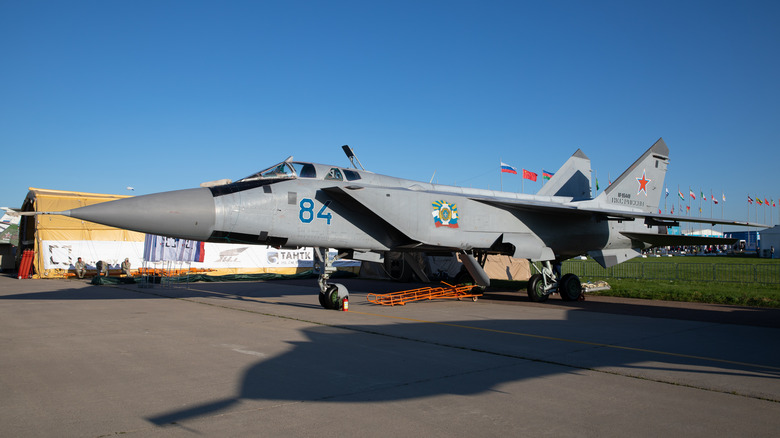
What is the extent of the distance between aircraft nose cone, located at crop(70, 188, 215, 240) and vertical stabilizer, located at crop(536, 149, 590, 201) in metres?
12.3

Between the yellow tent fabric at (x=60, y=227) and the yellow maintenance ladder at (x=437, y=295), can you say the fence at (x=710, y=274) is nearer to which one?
the yellow maintenance ladder at (x=437, y=295)

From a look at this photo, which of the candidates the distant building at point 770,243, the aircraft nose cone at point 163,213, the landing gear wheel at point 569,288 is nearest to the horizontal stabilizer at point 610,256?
the landing gear wheel at point 569,288

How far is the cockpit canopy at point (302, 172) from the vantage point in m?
10.4

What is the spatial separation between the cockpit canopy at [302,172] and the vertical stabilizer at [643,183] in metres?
9.18

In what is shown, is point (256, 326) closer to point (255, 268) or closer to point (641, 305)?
point (641, 305)

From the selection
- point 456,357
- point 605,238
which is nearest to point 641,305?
point 605,238

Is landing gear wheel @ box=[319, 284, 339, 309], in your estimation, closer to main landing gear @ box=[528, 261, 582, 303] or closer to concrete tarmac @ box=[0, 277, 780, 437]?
concrete tarmac @ box=[0, 277, 780, 437]

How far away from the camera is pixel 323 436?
3537 mm

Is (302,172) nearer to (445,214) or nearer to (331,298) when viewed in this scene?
(331,298)

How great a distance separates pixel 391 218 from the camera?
1125 cm

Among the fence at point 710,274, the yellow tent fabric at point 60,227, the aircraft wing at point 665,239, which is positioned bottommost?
the fence at point 710,274

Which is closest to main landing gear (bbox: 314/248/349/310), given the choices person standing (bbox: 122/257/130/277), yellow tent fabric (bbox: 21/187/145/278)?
person standing (bbox: 122/257/130/277)

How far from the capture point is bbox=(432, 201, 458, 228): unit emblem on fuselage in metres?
12.1

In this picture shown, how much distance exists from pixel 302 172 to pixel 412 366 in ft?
19.6
